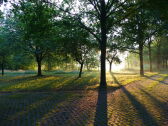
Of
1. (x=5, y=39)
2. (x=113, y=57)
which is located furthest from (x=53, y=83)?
(x=113, y=57)

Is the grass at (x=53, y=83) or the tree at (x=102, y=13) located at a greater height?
the tree at (x=102, y=13)

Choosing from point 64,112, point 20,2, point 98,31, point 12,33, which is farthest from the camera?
point 12,33

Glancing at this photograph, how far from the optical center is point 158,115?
7078 mm

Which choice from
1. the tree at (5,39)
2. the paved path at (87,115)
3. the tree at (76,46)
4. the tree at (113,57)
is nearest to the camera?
the paved path at (87,115)

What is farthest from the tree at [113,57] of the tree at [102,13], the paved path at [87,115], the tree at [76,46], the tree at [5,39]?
the paved path at [87,115]

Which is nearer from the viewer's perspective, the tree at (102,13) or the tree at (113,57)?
the tree at (102,13)

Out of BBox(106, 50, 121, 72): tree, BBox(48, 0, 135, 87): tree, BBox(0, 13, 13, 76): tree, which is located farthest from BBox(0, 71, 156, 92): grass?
BBox(106, 50, 121, 72): tree

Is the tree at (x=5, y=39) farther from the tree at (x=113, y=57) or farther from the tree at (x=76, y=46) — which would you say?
the tree at (x=113, y=57)

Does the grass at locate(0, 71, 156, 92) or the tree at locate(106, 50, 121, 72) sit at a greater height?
the tree at locate(106, 50, 121, 72)

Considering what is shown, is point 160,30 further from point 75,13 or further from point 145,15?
point 75,13

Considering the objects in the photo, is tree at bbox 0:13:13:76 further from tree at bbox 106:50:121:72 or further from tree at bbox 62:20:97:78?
tree at bbox 106:50:121:72

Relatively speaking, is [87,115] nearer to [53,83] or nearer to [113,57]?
[53,83]

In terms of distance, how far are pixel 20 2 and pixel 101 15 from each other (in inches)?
257

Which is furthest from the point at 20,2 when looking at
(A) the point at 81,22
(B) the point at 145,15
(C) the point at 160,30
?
(C) the point at 160,30
